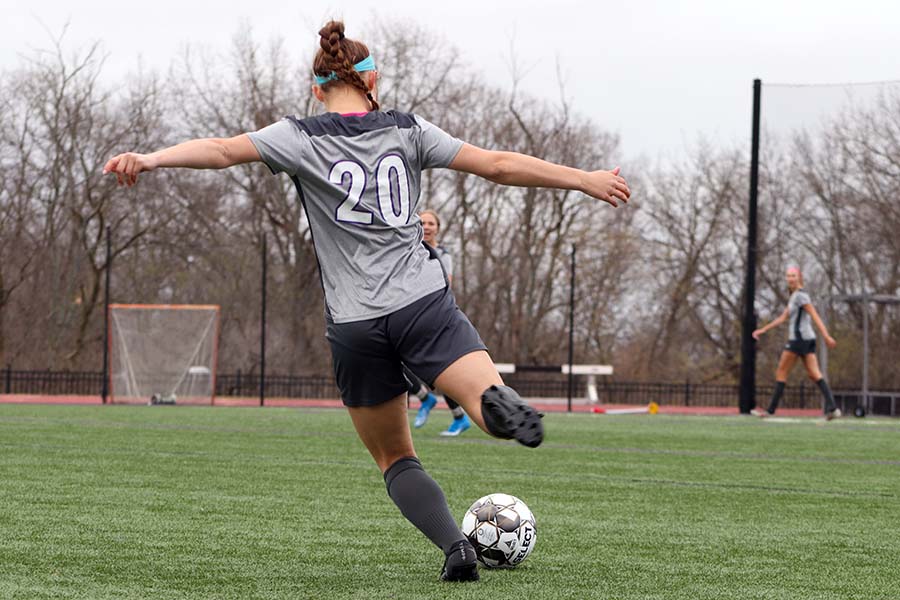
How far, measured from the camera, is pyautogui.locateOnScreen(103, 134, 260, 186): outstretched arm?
3816 millimetres

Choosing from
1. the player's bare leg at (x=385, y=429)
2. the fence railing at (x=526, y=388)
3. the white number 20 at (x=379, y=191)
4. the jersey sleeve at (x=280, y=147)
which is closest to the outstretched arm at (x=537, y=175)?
the white number 20 at (x=379, y=191)

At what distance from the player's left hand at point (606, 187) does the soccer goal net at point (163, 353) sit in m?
19.0

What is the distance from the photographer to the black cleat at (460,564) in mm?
4363

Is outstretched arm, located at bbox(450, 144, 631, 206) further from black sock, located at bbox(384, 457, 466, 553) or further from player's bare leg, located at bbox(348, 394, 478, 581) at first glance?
black sock, located at bbox(384, 457, 466, 553)

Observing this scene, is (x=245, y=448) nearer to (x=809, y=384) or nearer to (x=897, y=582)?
(x=897, y=582)

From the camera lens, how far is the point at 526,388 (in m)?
30.2

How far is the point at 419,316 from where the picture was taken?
4.08 metres

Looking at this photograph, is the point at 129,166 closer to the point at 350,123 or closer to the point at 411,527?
the point at 350,123

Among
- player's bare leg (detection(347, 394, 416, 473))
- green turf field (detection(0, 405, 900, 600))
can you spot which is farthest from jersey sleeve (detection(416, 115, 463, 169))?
green turf field (detection(0, 405, 900, 600))

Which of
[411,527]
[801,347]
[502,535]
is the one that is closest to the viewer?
[502,535]

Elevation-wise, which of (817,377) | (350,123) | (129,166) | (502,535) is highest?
(350,123)

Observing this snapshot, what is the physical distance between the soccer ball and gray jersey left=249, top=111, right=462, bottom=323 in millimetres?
1117

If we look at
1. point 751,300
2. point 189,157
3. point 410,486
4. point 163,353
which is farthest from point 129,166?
point 751,300

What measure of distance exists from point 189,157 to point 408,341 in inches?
36.0
